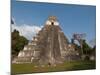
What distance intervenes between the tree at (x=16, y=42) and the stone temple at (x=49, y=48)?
0.15 ft

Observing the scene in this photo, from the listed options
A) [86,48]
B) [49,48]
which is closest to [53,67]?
[49,48]

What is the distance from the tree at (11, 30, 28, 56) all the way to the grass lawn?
6.3 inches

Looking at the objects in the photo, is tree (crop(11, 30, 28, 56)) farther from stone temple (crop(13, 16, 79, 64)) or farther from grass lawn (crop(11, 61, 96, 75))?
grass lawn (crop(11, 61, 96, 75))

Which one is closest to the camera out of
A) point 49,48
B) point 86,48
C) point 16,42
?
point 16,42

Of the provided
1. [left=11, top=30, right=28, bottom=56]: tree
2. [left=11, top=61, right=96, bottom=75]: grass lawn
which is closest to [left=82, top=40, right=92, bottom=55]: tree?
[left=11, top=61, right=96, bottom=75]: grass lawn

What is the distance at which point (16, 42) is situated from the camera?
2.36 metres

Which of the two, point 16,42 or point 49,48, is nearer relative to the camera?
point 16,42

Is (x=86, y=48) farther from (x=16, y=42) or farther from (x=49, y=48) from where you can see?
(x=16, y=42)

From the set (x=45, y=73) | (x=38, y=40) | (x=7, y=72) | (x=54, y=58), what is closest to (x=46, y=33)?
(x=38, y=40)

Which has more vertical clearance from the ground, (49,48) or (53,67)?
(49,48)

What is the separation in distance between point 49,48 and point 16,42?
1.27 ft

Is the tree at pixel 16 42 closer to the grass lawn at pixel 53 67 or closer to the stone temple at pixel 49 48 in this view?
the stone temple at pixel 49 48

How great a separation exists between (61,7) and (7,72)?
0.95m

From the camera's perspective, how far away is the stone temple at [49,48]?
242 cm
